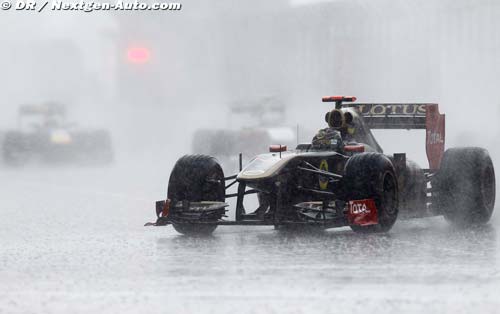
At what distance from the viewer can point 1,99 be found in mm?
43531

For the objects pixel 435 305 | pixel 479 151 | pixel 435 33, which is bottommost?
pixel 435 305

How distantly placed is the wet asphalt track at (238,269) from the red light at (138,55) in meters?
22.6

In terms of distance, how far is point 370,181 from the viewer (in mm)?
13930

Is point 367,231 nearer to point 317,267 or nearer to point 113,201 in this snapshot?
point 317,267

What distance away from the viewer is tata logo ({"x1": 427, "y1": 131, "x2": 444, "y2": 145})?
1617cm

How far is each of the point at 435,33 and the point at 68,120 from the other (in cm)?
1042

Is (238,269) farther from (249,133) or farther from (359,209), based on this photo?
(249,133)

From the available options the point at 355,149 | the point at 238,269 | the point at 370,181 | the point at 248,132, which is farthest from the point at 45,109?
the point at 238,269

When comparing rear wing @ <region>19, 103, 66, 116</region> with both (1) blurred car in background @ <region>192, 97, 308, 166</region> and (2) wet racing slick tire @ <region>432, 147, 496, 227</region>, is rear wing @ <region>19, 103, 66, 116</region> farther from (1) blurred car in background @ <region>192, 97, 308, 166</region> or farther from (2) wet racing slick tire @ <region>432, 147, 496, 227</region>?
(2) wet racing slick tire @ <region>432, 147, 496, 227</region>

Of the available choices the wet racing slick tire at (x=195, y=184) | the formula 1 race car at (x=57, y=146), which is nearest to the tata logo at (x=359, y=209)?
the wet racing slick tire at (x=195, y=184)

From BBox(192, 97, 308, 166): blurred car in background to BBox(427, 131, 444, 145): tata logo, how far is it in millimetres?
13787

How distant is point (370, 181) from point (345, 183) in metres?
0.28

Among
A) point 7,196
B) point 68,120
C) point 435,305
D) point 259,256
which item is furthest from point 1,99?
point 435,305

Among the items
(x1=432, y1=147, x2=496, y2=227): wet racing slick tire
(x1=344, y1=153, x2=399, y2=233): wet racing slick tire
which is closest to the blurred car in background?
(x1=432, y1=147, x2=496, y2=227): wet racing slick tire
